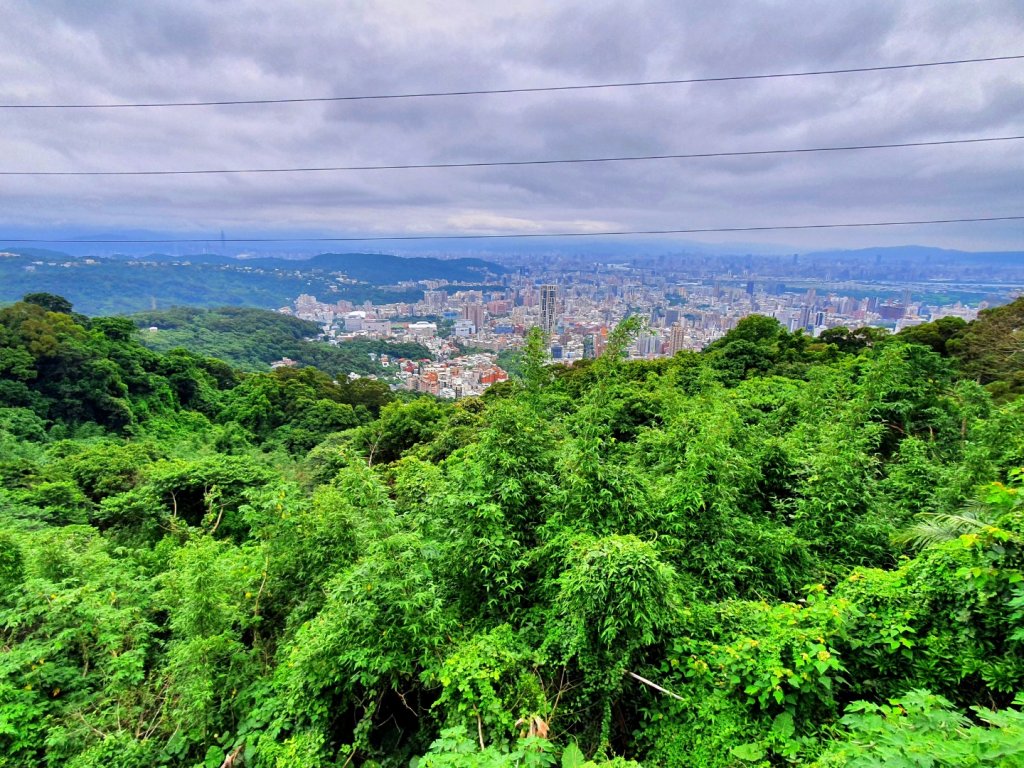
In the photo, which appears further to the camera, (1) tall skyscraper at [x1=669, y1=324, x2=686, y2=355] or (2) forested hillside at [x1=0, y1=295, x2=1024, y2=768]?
(1) tall skyscraper at [x1=669, y1=324, x2=686, y2=355]

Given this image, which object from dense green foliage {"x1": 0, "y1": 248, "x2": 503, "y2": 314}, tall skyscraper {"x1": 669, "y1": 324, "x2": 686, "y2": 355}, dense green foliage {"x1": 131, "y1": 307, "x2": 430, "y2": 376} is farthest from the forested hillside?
dense green foliage {"x1": 0, "y1": 248, "x2": 503, "y2": 314}

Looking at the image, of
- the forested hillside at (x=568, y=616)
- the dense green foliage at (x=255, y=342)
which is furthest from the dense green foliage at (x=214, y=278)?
the forested hillside at (x=568, y=616)

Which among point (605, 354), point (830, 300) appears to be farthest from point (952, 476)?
point (830, 300)

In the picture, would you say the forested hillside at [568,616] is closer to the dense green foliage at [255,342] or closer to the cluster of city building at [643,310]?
the cluster of city building at [643,310]

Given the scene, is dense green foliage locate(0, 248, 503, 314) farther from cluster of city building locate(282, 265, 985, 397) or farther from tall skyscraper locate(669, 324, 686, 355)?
tall skyscraper locate(669, 324, 686, 355)

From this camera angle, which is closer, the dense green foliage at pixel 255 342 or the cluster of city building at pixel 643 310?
the cluster of city building at pixel 643 310

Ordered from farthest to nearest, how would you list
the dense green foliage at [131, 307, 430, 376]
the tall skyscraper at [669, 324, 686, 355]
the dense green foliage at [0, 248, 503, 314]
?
the dense green foliage at [0, 248, 503, 314], the dense green foliage at [131, 307, 430, 376], the tall skyscraper at [669, 324, 686, 355]
